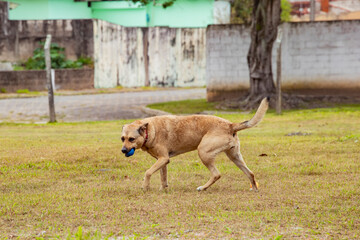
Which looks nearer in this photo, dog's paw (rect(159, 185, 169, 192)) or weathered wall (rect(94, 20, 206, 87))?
dog's paw (rect(159, 185, 169, 192))

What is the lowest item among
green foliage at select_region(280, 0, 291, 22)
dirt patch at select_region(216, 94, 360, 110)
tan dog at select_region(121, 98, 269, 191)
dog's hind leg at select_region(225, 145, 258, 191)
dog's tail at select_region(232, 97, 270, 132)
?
dirt patch at select_region(216, 94, 360, 110)

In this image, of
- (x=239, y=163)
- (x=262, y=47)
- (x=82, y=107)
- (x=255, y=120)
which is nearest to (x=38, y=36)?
(x=82, y=107)

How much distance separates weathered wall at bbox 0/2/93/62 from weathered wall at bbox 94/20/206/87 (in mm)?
1286

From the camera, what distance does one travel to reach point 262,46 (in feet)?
66.2

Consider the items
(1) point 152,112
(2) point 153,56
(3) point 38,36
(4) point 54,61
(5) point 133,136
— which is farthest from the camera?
(2) point 153,56

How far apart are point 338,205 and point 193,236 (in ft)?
6.45

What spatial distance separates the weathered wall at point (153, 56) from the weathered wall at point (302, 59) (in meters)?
10.1

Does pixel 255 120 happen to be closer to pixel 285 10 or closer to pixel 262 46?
pixel 262 46

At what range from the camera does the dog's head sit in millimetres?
6996

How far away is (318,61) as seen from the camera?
2183 cm

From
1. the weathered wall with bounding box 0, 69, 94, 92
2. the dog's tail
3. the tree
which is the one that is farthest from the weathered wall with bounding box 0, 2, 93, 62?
the dog's tail

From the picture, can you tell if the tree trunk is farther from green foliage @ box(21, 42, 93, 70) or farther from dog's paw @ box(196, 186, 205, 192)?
dog's paw @ box(196, 186, 205, 192)

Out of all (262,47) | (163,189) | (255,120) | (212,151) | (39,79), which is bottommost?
(39,79)

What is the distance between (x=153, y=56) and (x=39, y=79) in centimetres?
722
